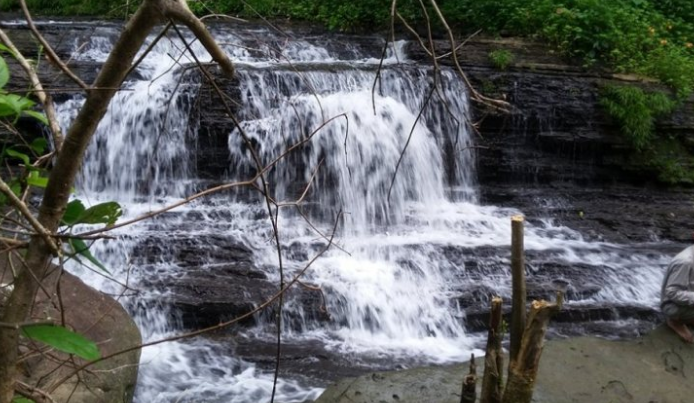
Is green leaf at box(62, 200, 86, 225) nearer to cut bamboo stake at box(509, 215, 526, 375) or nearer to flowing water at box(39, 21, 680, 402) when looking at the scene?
cut bamboo stake at box(509, 215, 526, 375)

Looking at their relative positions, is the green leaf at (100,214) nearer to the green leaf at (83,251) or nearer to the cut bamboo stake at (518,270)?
the green leaf at (83,251)

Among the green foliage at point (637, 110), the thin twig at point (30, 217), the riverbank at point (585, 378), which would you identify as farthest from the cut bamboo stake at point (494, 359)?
the green foliage at point (637, 110)

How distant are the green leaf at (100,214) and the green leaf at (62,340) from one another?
34 cm

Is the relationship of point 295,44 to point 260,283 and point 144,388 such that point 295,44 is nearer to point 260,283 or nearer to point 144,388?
point 260,283

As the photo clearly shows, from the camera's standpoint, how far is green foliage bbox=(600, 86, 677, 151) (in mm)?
8602

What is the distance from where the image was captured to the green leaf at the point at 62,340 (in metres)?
1.64

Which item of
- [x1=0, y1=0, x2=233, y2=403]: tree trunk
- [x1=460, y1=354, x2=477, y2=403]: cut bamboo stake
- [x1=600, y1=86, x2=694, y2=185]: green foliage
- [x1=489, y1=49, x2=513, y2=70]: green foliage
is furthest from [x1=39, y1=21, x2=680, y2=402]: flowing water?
[x1=0, y1=0, x2=233, y2=403]: tree trunk

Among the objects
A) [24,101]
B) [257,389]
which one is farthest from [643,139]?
[24,101]

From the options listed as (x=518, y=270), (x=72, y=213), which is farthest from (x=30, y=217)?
(x=518, y=270)

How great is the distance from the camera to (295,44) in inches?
412

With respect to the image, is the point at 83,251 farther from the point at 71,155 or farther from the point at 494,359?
the point at 494,359

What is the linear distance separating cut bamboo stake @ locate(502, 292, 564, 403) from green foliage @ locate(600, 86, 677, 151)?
6492mm

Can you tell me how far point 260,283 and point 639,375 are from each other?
10.3 ft

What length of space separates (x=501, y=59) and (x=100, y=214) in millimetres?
8141
